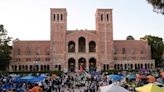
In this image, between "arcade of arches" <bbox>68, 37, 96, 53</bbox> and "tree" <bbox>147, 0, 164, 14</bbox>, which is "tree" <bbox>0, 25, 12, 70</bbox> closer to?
"arcade of arches" <bbox>68, 37, 96, 53</bbox>

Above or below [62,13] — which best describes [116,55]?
below

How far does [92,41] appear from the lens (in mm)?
81562

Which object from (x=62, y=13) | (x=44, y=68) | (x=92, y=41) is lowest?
(x=44, y=68)

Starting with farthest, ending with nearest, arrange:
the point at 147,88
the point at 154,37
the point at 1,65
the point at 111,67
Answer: the point at 154,37
the point at 111,67
the point at 1,65
the point at 147,88

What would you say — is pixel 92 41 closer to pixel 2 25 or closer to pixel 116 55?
pixel 116 55

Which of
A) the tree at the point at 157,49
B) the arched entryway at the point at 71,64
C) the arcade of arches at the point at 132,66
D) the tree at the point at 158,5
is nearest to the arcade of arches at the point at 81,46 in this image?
the arched entryway at the point at 71,64

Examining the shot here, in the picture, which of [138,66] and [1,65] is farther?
[138,66]

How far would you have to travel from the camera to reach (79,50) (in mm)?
82750

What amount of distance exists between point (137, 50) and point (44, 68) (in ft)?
74.6

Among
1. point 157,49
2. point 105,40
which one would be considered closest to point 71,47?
point 105,40

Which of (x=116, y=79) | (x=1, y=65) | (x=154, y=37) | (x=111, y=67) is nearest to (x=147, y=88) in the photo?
(x=116, y=79)

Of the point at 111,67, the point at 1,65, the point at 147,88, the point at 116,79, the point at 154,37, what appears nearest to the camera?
the point at 147,88

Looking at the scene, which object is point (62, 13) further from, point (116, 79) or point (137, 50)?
point (116, 79)

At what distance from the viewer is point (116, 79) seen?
34.7 m
